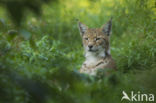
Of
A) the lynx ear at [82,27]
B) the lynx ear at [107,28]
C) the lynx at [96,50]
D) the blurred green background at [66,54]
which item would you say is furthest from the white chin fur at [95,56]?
the lynx ear at [82,27]

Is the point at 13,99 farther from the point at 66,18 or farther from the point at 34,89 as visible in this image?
the point at 66,18

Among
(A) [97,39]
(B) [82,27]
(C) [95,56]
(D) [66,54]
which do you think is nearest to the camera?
(C) [95,56]

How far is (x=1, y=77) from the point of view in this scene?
3.43 meters

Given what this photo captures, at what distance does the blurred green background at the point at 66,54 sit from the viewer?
2.82 m

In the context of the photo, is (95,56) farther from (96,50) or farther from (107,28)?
(107,28)

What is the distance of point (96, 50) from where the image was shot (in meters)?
6.03

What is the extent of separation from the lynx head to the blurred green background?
0.41 meters

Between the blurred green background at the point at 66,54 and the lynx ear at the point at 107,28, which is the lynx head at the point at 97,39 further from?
the blurred green background at the point at 66,54

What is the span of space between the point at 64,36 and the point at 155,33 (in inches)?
131

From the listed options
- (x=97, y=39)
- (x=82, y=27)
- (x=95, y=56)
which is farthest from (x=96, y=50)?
(x=82, y=27)

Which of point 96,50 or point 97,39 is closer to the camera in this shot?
point 96,50

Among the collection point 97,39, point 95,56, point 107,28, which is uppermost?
point 107,28

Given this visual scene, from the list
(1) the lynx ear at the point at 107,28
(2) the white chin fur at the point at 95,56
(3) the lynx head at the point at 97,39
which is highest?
(1) the lynx ear at the point at 107,28

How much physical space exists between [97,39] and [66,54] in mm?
1308
